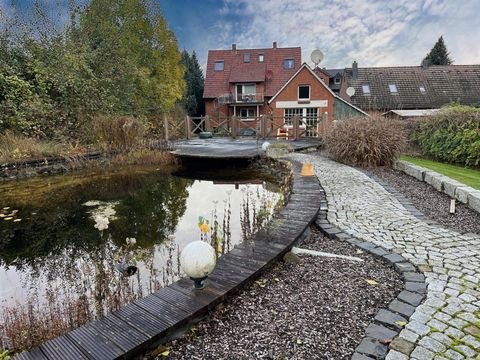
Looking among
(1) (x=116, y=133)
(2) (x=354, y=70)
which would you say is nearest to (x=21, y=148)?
(1) (x=116, y=133)

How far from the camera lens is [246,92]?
25.0 m

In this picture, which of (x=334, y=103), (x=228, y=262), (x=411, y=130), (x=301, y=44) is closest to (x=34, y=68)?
(x=228, y=262)

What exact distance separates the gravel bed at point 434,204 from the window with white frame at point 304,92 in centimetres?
1514

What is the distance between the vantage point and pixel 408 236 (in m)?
3.31

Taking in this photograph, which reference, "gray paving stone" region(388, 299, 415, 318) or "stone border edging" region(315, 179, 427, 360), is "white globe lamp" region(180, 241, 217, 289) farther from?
"gray paving stone" region(388, 299, 415, 318)

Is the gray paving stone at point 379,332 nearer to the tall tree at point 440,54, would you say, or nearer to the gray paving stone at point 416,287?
the gray paving stone at point 416,287

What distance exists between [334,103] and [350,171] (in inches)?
585

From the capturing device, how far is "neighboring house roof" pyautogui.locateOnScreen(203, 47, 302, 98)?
24781 mm

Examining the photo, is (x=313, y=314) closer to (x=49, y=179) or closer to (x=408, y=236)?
(x=408, y=236)

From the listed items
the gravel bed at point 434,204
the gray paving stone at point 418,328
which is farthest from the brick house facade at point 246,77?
the gray paving stone at point 418,328

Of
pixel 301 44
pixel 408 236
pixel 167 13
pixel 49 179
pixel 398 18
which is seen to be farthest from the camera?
pixel 301 44

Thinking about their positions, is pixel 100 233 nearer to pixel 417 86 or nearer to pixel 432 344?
pixel 432 344

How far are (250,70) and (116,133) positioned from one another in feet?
57.6

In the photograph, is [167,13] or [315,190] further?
[167,13]
